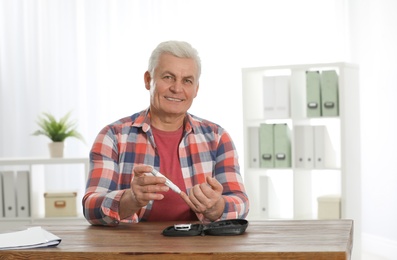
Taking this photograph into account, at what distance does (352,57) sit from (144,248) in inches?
169

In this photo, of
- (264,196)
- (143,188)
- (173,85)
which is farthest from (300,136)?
(143,188)

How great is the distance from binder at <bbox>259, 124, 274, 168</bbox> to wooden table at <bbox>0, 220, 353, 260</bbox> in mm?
2625

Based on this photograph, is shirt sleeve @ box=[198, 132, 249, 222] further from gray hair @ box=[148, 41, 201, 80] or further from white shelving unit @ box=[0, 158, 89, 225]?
white shelving unit @ box=[0, 158, 89, 225]

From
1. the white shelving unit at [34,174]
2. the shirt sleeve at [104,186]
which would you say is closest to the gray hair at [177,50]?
the shirt sleeve at [104,186]

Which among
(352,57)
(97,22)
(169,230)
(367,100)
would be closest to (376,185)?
(367,100)

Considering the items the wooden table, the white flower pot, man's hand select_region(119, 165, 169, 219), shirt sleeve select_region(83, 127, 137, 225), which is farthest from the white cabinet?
man's hand select_region(119, 165, 169, 219)

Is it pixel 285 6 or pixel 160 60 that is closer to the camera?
pixel 160 60

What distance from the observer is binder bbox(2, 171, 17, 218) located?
5.12 m

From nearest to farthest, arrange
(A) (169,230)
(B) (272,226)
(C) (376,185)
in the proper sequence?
(A) (169,230) → (B) (272,226) → (C) (376,185)

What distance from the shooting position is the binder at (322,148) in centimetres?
484

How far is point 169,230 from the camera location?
2.13 meters

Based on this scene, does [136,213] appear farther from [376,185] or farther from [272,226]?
[376,185]

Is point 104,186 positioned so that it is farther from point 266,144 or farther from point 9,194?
point 9,194

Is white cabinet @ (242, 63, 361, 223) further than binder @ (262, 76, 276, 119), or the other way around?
binder @ (262, 76, 276, 119)
